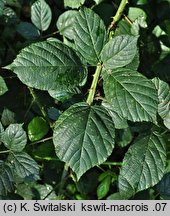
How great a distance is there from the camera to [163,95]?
4.28 feet

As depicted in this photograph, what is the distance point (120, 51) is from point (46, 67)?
199 millimetres

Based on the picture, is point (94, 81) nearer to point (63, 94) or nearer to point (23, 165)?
point (63, 94)

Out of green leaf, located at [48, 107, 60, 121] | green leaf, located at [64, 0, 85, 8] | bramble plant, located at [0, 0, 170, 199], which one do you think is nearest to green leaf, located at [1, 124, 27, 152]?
bramble plant, located at [0, 0, 170, 199]

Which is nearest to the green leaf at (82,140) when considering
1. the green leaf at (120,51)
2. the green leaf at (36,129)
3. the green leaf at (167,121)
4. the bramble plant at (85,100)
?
the bramble plant at (85,100)

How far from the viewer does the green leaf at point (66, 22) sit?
1.56 m

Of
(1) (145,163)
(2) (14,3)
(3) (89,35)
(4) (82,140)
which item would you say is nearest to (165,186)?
(1) (145,163)

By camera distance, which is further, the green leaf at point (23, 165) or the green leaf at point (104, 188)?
the green leaf at point (104, 188)

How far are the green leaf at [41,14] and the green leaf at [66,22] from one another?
0.16ft

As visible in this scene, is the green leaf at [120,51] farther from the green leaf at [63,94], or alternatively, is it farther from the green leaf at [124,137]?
the green leaf at [124,137]

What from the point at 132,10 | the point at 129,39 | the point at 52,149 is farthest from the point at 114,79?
the point at 132,10

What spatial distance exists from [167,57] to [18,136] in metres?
0.74

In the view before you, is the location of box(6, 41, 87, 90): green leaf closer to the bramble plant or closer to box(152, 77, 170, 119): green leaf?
the bramble plant

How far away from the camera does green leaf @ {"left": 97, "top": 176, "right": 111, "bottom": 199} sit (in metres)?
1.64

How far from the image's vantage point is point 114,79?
1128 millimetres
